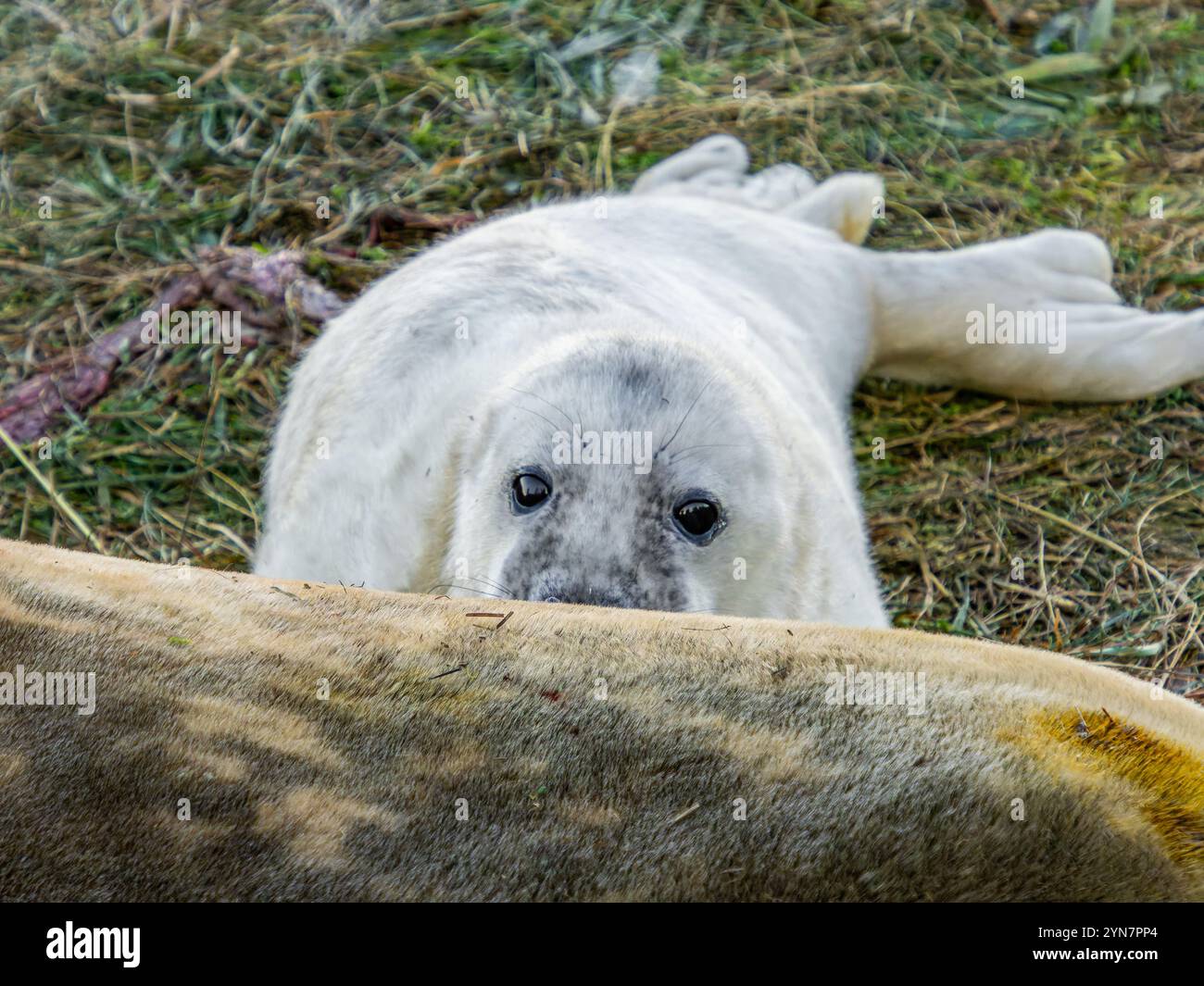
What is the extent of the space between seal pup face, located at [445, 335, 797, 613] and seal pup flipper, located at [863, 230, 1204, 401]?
1.43m

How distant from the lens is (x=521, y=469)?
7.68ft

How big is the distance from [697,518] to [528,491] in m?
0.29

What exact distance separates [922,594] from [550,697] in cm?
207

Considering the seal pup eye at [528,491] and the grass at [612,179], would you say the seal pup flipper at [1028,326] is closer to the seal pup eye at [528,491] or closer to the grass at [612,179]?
the grass at [612,179]

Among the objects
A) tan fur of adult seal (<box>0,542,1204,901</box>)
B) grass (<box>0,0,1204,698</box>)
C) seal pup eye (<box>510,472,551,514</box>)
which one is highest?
tan fur of adult seal (<box>0,542,1204,901</box>)

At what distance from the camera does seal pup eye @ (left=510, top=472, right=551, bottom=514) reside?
2311 millimetres

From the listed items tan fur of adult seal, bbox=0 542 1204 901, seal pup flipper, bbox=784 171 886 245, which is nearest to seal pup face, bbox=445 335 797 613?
tan fur of adult seal, bbox=0 542 1204 901

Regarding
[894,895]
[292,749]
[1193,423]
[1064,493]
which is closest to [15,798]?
[292,749]

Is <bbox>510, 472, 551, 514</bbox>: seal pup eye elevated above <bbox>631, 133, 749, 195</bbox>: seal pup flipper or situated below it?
above

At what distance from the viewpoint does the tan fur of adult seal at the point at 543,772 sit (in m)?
1.18

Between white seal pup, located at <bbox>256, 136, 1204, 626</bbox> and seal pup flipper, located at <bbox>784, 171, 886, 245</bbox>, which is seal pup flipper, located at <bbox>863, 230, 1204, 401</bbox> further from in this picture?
seal pup flipper, located at <bbox>784, 171, 886, 245</bbox>

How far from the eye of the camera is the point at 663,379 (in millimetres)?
2367

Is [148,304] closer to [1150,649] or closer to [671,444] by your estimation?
[671,444]

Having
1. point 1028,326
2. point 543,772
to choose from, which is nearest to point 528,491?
point 543,772
